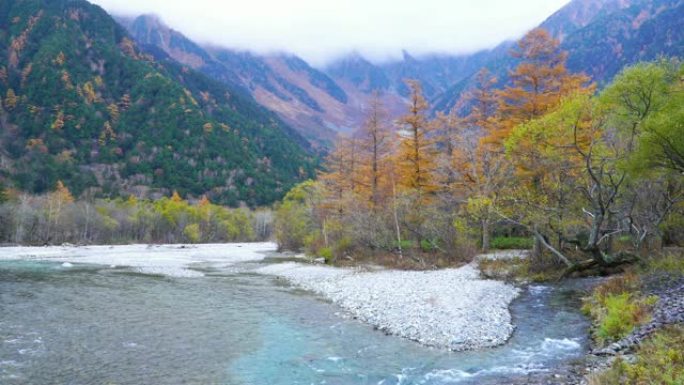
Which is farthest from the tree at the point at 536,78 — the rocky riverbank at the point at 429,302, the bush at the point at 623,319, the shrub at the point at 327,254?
the bush at the point at 623,319

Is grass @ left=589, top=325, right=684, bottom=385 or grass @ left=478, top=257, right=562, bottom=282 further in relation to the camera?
grass @ left=478, top=257, right=562, bottom=282

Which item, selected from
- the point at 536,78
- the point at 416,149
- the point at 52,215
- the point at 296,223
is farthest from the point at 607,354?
the point at 52,215

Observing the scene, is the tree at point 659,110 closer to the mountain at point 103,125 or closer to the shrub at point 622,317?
the shrub at point 622,317

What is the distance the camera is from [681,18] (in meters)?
169

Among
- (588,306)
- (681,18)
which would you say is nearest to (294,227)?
(588,306)

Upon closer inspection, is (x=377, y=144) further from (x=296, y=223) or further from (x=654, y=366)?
(x=654, y=366)

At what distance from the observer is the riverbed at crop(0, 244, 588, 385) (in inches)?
451

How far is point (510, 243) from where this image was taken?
34656 millimetres

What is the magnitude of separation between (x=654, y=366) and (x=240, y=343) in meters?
10.6

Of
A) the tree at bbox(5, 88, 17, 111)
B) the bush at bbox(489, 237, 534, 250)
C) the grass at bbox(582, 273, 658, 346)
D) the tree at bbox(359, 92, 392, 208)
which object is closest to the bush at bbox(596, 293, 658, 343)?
the grass at bbox(582, 273, 658, 346)

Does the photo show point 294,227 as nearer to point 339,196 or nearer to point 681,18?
point 339,196

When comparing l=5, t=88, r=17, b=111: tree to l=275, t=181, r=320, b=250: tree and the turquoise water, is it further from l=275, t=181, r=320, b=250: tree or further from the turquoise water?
the turquoise water

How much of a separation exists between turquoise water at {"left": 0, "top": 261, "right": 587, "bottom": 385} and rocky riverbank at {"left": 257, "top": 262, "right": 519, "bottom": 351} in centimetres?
60

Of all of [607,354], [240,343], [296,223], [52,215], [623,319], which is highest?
[52,215]
